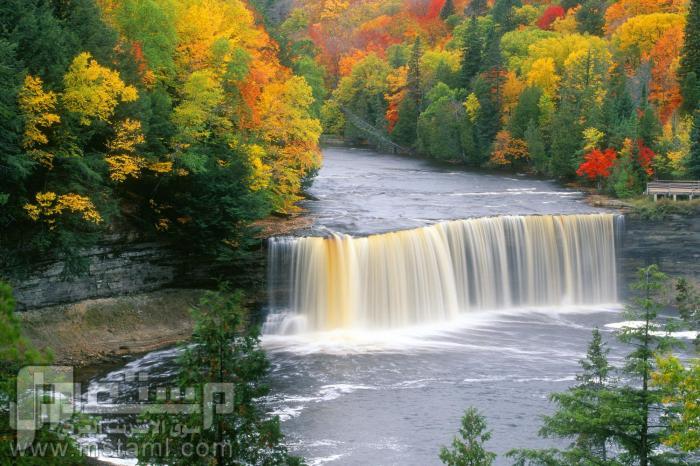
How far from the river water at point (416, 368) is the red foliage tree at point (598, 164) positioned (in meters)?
5.00

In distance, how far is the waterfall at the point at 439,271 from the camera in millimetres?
38250

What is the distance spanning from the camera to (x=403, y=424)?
89.4ft

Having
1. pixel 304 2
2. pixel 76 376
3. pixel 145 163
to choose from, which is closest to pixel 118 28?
pixel 145 163

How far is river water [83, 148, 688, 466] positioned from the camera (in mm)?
26328

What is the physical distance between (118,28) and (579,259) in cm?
2425

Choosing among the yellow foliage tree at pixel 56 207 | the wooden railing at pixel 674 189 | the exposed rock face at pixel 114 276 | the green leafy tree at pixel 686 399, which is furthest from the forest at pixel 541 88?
the green leafy tree at pixel 686 399

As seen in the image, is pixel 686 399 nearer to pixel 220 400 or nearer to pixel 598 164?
pixel 220 400

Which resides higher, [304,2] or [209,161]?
[304,2]

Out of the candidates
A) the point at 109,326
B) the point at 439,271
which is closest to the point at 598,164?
the point at 439,271

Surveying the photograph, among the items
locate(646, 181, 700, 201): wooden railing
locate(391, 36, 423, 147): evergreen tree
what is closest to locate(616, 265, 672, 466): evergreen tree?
locate(646, 181, 700, 201): wooden railing

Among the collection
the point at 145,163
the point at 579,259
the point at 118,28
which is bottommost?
the point at 579,259

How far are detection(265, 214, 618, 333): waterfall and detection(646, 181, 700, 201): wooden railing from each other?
4.22 metres

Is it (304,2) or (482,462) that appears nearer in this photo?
(482,462)

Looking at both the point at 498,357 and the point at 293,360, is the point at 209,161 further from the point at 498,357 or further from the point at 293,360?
the point at 498,357
